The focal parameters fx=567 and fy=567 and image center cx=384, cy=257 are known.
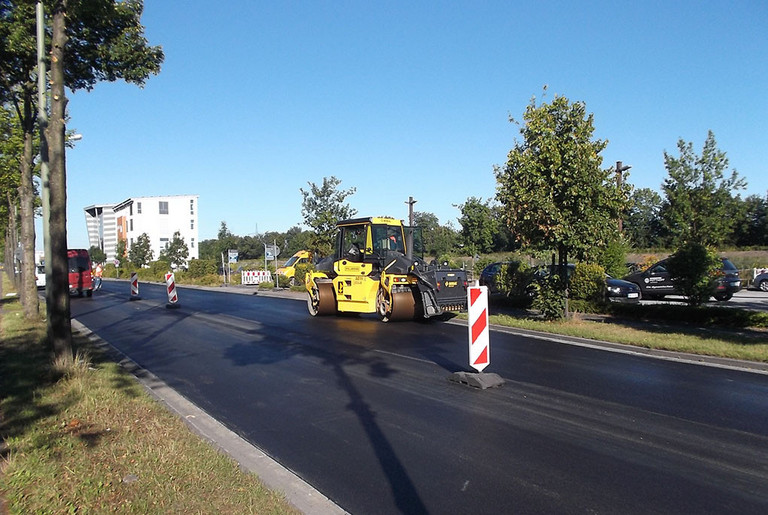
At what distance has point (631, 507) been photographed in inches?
162

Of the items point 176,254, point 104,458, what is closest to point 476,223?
point 104,458

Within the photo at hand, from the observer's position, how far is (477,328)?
317 inches

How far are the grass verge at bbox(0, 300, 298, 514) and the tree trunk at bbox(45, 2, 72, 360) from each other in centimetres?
53

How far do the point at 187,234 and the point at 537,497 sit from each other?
95978mm

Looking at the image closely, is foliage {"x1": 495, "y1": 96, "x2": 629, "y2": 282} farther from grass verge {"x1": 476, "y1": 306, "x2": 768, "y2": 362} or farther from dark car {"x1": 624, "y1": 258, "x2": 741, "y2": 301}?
dark car {"x1": 624, "y1": 258, "x2": 741, "y2": 301}

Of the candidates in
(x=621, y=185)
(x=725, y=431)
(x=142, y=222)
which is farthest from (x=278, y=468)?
(x=142, y=222)

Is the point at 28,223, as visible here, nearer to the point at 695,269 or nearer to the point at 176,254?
the point at 695,269

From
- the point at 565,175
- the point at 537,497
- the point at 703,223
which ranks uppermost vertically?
the point at 565,175

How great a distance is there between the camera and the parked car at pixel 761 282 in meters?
27.9

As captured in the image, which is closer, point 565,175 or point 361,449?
point 361,449

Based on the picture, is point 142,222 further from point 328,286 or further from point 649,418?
point 649,418

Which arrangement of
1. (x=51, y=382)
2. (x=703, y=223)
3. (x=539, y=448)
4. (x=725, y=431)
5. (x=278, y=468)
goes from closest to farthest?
(x=278, y=468) < (x=539, y=448) < (x=725, y=431) < (x=51, y=382) < (x=703, y=223)

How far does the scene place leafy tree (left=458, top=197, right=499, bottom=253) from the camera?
29.9 meters

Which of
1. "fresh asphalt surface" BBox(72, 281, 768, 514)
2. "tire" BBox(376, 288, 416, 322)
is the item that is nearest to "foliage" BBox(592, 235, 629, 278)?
"tire" BBox(376, 288, 416, 322)
